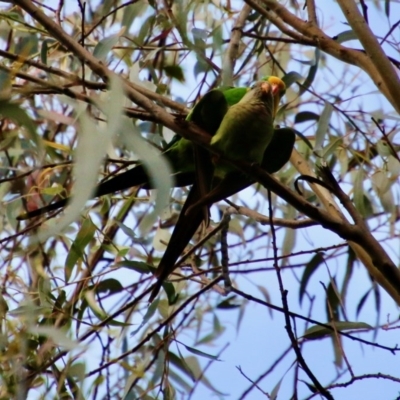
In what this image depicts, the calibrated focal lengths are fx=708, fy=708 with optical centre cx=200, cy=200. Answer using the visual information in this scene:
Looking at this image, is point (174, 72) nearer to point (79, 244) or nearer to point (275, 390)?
point (79, 244)

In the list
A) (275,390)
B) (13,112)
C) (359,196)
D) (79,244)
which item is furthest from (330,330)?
(13,112)

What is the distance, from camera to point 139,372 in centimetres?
137

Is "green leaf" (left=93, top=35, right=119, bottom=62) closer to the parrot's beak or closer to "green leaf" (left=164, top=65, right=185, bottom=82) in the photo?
"green leaf" (left=164, top=65, right=185, bottom=82)

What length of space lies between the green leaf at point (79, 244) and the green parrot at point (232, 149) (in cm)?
20

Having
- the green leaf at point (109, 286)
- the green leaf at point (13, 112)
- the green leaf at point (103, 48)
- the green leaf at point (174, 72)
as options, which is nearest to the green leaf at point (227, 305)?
the green leaf at point (109, 286)

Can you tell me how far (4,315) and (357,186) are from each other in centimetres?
96

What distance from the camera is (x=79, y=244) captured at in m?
1.71

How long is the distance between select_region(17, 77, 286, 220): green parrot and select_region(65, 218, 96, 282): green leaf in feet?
0.35

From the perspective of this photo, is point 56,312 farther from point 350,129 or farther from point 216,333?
point 350,129

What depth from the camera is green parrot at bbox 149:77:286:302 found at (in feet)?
5.46

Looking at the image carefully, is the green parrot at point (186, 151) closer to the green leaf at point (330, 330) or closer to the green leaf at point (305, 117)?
the green leaf at point (305, 117)

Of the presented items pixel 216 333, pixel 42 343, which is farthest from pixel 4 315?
pixel 216 333

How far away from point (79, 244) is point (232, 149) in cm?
44

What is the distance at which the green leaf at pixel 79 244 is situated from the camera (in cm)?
170
